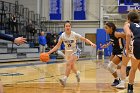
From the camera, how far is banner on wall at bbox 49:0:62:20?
31.0 metres

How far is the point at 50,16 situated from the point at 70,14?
1942mm

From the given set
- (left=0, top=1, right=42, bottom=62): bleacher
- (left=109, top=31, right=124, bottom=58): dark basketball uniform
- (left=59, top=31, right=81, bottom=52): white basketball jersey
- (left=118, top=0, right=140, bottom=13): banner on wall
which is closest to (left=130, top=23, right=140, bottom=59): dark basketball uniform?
(left=109, top=31, right=124, bottom=58): dark basketball uniform

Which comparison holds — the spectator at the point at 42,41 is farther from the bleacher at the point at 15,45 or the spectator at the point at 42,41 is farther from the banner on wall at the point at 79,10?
the banner on wall at the point at 79,10

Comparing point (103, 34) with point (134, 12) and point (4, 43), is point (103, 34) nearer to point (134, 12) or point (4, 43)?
point (4, 43)

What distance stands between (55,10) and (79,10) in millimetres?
2313

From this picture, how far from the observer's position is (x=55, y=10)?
31.1 metres

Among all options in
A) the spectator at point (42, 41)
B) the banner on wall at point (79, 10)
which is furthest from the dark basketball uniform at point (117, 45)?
the banner on wall at point (79, 10)

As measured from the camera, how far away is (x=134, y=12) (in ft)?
23.3

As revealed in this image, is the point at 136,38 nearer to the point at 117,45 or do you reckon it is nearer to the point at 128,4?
the point at 117,45

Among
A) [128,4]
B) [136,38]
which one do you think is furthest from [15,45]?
[136,38]

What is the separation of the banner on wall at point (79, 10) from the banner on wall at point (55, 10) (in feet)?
4.71

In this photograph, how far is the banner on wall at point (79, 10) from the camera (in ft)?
101

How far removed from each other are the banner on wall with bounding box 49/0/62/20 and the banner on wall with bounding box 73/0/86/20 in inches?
56.5

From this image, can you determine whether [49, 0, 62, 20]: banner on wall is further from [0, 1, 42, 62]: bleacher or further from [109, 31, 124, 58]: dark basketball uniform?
[109, 31, 124, 58]: dark basketball uniform
